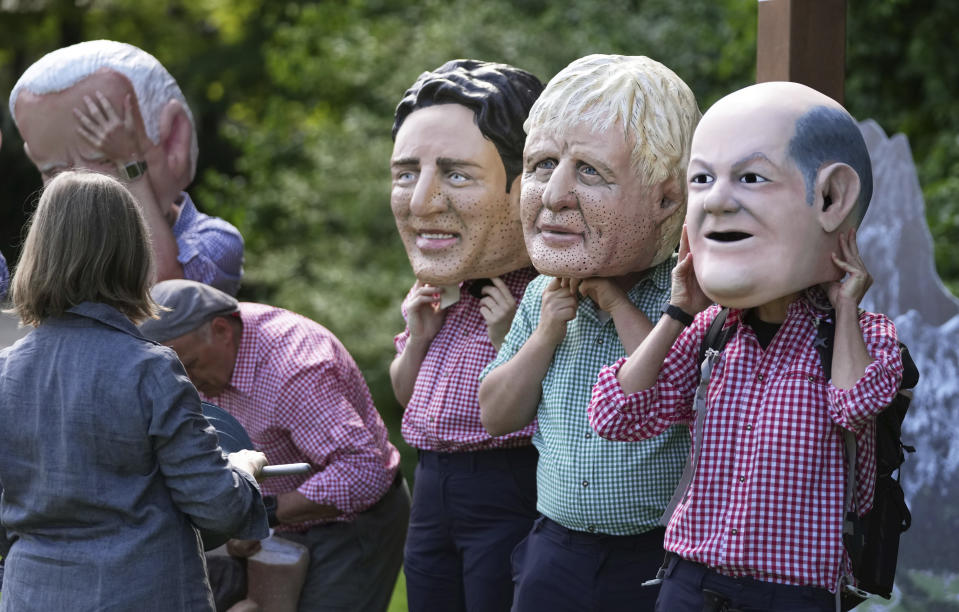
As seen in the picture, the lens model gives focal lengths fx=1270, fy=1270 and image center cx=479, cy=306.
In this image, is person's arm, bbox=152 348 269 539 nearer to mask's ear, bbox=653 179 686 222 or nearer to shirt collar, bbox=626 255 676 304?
shirt collar, bbox=626 255 676 304

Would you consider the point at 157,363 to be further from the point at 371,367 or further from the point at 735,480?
the point at 371,367

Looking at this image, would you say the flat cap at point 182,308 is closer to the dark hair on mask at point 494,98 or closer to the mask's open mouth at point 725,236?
the dark hair on mask at point 494,98

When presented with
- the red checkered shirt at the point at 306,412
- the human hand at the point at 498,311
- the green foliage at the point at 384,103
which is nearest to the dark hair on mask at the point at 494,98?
the human hand at the point at 498,311

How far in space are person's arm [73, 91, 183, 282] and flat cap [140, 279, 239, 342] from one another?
1.25 ft

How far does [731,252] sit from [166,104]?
8.24ft

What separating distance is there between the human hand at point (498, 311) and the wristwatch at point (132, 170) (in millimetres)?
1444

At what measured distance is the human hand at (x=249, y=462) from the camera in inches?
129

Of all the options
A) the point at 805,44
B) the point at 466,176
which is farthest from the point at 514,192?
the point at 805,44

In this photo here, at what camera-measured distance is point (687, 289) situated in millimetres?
3027

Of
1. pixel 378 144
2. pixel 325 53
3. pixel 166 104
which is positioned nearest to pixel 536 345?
pixel 166 104

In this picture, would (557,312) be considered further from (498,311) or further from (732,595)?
(732,595)

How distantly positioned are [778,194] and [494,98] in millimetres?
1299

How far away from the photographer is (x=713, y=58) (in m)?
10.2

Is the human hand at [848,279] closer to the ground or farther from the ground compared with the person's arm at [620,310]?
farther from the ground
